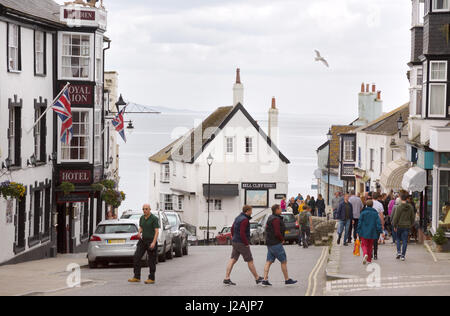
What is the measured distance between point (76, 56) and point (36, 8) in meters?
2.52

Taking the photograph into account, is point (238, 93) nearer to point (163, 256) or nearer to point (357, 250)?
point (163, 256)

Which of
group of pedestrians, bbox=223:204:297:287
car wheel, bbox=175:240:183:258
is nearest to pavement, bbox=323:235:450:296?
group of pedestrians, bbox=223:204:297:287

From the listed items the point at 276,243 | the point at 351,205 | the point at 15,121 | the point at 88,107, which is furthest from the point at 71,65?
the point at 276,243

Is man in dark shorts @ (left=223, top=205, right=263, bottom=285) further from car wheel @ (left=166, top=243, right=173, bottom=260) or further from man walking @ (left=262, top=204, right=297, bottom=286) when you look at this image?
car wheel @ (left=166, top=243, right=173, bottom=260)

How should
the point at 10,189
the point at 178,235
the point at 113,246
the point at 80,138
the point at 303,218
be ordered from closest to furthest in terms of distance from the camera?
the point at 10,189 → the point at 113,246 → the point at 178,235 → the point at 303,218 → the point at 80,138

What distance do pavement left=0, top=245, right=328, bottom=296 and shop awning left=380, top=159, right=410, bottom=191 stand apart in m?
12.2

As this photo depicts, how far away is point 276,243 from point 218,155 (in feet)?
166

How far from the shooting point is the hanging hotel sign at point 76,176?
3469 cm

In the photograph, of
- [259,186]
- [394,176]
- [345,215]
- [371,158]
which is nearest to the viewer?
[345,215]

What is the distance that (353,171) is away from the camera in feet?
209

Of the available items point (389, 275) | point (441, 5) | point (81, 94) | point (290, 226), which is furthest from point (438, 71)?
point (81, 94)

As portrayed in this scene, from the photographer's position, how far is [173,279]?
21.0 metres

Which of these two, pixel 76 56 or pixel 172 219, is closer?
pixel 172 219

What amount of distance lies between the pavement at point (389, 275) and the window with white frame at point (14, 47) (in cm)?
1194
